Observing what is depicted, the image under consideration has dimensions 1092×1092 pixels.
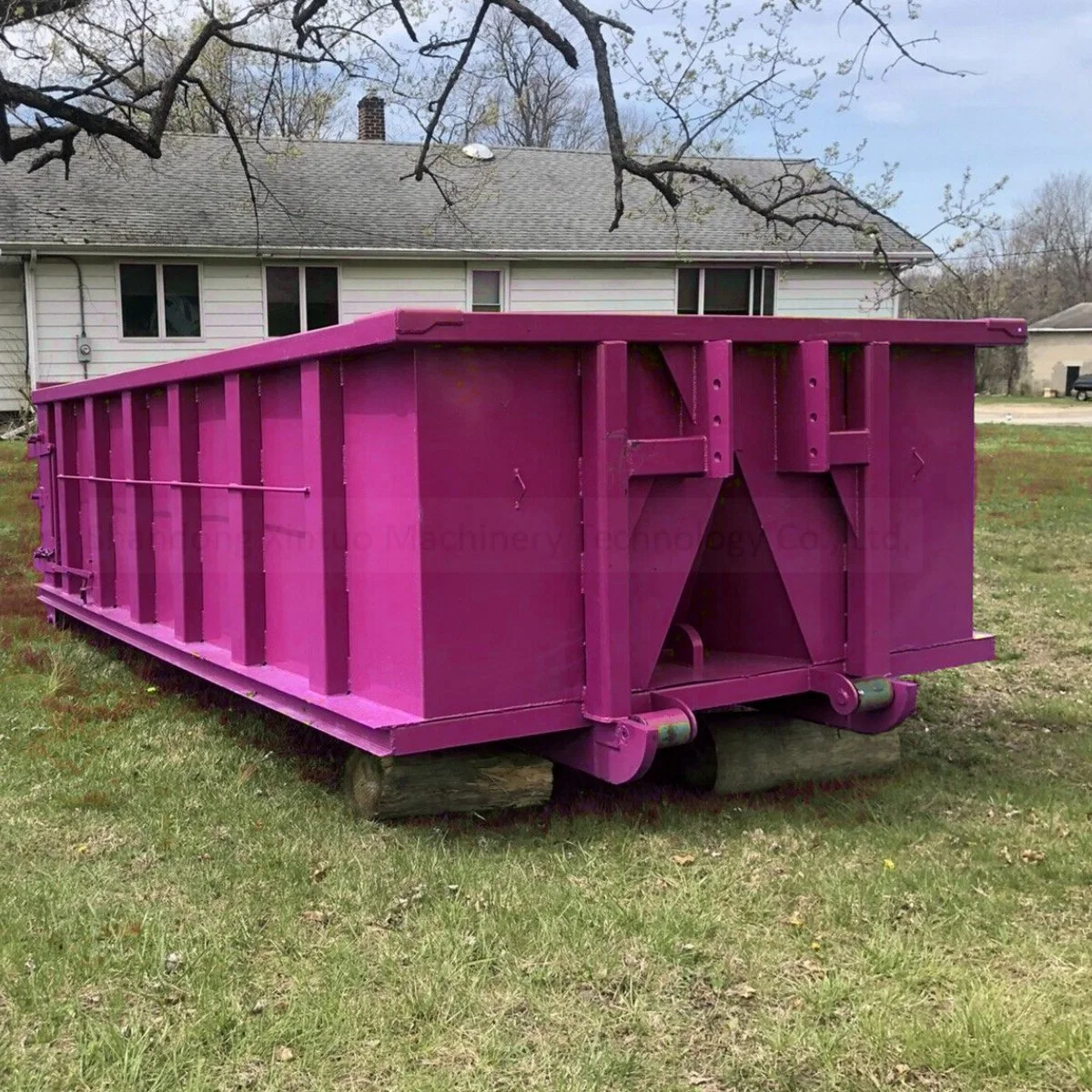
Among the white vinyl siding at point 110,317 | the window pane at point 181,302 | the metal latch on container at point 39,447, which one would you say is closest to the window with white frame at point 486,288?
the white vinyl siding at point 110,317

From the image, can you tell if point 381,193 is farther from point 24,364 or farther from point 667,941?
point 667,941

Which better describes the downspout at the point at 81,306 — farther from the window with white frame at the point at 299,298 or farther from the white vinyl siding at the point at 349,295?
the window with white frame at the point at 299,298

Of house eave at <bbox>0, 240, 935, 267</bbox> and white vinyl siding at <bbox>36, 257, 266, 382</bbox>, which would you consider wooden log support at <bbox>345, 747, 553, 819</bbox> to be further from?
house eave at <bbox>0, 240, 935, 267</bbox>

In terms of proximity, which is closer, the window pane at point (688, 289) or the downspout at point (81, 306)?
the downspout at point (81, 306)

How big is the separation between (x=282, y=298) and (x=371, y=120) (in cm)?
683

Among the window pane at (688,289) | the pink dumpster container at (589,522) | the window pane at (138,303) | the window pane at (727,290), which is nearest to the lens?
the pink dumpster container at (589,522)

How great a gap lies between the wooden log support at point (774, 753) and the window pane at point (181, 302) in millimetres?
17995

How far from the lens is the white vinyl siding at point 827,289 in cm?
2381

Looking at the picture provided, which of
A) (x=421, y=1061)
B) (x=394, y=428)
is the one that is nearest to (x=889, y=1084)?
(x=421, y=1061)

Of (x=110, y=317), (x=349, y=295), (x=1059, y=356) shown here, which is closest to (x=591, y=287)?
A: (x=349, y=295)

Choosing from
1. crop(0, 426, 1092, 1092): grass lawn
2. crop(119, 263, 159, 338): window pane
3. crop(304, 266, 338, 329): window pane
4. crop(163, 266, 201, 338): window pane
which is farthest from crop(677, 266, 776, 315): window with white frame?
crop(0, 426, 1092, 1092): grass lawn

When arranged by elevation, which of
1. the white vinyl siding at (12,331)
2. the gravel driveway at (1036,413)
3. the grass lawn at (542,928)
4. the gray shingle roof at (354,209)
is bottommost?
the grass lawn at (542,928)

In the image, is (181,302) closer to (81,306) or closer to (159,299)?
(159,299)

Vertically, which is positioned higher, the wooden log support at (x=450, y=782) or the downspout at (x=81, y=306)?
the downspout at (x=81, y=306)
